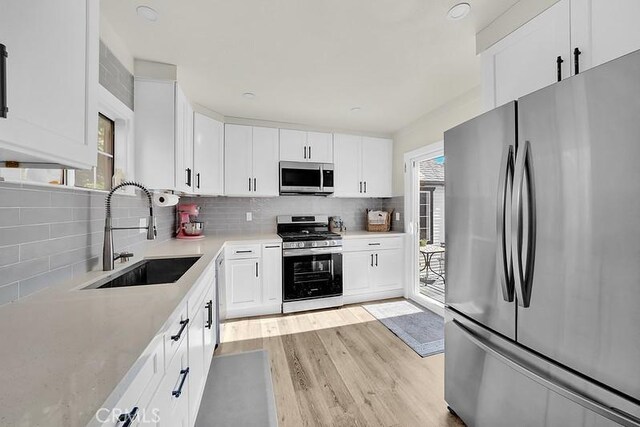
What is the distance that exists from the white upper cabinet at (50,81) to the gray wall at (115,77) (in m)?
0.88

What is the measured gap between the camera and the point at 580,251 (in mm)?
964

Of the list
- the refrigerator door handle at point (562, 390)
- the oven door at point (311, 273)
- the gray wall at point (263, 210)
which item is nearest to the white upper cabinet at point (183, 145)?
the gray wall at point (263, 210)

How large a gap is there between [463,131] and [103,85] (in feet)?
7.33

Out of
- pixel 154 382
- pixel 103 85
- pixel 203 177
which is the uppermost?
pixel 103 85

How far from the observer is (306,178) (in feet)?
11.7

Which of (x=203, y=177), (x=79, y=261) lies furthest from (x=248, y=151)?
(x=79, y=261)

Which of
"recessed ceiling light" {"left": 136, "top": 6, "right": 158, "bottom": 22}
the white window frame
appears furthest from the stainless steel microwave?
"recessed ceiling light" {"left": 136, "top": 6, "right": 158, "bottom": 22}

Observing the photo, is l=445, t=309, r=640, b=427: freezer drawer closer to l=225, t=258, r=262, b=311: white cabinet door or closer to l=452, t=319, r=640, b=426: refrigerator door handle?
l=452, t=319, r=640, b=426: refrigerator door handle

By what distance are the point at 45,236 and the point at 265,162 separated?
245 centimetres

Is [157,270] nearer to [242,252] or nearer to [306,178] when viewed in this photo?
[242,252]

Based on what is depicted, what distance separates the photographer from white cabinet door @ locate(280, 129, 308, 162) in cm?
353

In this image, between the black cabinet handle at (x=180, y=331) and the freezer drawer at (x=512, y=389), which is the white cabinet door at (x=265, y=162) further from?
the freezer drawer at (x=512, y=389)

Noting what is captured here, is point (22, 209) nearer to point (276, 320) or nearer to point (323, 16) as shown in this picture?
point (323, 16)

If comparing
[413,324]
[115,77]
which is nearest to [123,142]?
Answer: [115,77]
